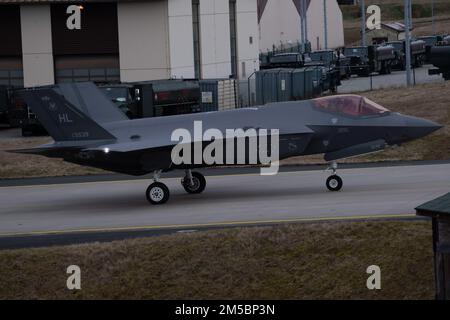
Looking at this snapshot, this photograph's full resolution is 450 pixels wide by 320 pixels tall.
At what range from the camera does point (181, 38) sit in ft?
154

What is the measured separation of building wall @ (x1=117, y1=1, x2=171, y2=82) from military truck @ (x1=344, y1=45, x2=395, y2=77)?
21.1 meters

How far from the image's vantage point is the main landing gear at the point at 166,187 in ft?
76.6

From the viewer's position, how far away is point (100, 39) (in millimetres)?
47344

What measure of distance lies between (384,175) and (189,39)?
23412 millimetres

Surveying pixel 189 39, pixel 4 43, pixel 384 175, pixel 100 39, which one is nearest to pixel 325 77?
pixel 189 39

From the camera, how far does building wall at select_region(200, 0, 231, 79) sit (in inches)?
1935

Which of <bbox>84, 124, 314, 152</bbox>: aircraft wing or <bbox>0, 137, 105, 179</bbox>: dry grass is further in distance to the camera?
<bbox>0, 137, 105, 179</bbox>: dry grass

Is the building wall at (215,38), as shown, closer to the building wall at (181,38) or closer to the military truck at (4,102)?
the building wall at (181,38)

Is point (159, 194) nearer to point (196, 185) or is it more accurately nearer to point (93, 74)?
point (196, 185)

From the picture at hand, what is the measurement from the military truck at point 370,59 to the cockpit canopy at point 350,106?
40755 mm

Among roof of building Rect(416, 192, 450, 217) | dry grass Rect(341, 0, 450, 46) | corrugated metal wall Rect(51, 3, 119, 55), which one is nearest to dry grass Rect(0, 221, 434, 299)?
roof of building Rect(416, 192, 450, 217)

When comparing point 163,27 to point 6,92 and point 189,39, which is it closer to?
point 189,39

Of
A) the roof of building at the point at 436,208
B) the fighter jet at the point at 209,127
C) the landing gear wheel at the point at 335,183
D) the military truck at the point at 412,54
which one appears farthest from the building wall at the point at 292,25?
the roof of building at the point at 436,208

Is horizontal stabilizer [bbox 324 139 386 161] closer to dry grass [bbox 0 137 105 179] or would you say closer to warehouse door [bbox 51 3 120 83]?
dry grass [bbox 0 137 105 179]
